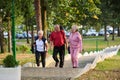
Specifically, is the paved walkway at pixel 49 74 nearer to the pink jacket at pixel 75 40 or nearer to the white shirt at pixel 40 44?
the white shirt at pixel 40 44

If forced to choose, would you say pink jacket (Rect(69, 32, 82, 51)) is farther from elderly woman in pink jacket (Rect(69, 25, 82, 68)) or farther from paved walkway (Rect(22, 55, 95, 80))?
paved walkway (Rect(22, 55, 95, 80))

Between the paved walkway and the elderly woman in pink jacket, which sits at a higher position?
the elderly woman in pink jacket

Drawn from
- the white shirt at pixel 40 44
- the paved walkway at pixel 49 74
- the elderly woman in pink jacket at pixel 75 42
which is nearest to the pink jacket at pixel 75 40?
the elderly woman in pink jacket at pixel 75 42

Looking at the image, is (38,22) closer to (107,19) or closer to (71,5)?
(71,5)

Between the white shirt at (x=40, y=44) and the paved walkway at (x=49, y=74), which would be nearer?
the paved walkway at (x=49, y=74)

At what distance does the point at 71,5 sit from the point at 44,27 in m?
3.00

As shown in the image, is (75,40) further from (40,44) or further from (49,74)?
(49,74)

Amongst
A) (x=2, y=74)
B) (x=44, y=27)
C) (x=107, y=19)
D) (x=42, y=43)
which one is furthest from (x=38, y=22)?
(x=107, y=19)

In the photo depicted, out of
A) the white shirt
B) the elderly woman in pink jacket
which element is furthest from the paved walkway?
the elderly woman in pink jacket

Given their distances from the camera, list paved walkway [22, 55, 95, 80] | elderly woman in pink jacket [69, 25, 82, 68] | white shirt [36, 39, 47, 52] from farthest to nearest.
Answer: white shirt [36, 39, 47, 52], elderly woman in pink jacket [69, 25, 82, 68], paved walkway [22, 55, 95, 80]

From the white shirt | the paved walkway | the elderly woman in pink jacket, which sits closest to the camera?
the paved walkway

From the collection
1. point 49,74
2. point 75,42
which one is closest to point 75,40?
point 75,42

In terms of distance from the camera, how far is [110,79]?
42.6ft

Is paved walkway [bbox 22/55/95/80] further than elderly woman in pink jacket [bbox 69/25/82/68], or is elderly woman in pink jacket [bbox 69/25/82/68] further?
elderly woman in pink jacket [bbox 69/25/82/68]
